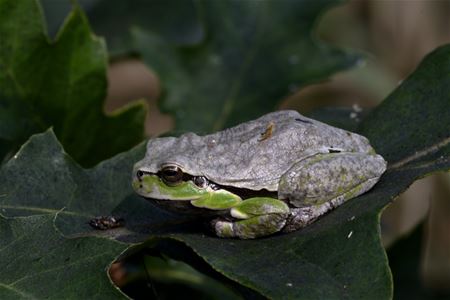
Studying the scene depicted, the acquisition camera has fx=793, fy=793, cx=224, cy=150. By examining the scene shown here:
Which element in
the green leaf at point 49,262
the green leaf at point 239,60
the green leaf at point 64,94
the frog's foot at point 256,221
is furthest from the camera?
the green leaf at point 239,60

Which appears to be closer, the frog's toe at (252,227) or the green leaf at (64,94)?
the frog's toe at (252,227)

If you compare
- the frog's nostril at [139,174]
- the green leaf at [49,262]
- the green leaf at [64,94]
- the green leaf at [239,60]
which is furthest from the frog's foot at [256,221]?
the green leaf at [239,60]

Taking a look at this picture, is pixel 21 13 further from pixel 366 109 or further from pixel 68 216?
pixel 366 109

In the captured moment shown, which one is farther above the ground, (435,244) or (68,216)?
(68,216)

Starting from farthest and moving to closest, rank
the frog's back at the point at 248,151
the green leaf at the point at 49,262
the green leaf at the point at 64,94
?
1. the green leaf at the point at 64,94
2. the frog's back at the point at 248,151
3. the green leaf at the point at 49,262

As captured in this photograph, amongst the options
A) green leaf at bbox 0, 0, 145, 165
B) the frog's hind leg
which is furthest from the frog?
green leaf at bbox 0, 0, 145, 165

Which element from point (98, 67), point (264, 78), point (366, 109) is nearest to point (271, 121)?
point (366, 109)

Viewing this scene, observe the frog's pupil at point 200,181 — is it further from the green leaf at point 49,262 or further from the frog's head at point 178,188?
the green leaf at point 49,262
